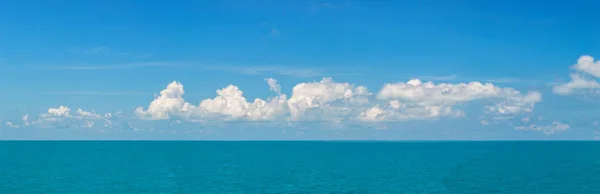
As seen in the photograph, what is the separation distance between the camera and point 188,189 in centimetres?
9456

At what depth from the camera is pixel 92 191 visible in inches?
3605

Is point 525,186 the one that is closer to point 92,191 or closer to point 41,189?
point 92,191

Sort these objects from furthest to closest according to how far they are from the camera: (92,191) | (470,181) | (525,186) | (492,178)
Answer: (492,178) → (470,181) → (525,186) → (92,191)

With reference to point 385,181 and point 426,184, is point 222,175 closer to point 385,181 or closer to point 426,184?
point 385,181

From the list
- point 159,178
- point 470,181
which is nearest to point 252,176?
point 159,178

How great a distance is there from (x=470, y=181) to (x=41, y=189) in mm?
79727

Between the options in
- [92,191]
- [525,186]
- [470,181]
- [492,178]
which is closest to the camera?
[92,191]

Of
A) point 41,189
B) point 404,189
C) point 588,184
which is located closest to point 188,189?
point 41,189

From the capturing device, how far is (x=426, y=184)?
103 meters

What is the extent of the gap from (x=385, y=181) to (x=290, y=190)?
24.8 m

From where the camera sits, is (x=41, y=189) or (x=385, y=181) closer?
(x=41, y=189)

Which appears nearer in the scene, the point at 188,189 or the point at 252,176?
the point at 188,189

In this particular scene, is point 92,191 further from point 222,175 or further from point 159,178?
point 222,175

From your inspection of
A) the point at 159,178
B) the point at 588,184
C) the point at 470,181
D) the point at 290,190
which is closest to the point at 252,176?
the point at 159,178
